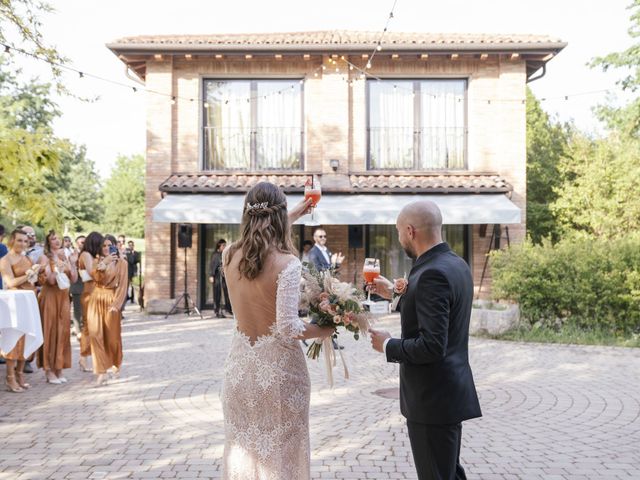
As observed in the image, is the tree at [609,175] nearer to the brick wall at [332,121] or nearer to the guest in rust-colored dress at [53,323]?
the brick wall at [332,121]

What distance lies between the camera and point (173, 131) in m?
17.2

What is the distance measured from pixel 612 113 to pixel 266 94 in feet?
40.6

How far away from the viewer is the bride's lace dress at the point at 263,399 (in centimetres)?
337

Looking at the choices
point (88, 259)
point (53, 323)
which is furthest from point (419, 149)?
point (53, 323)

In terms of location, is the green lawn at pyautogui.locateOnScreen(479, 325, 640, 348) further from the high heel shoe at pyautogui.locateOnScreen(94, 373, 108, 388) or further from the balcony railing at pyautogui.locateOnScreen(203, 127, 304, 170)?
the balcony railing at pyautogui.locateOnScreen(203, 127, 304, 170)

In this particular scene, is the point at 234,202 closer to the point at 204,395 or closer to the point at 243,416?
the point at 204,395

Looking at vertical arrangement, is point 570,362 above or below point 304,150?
below

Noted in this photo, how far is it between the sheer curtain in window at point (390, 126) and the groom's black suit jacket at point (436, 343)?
47.6 ft

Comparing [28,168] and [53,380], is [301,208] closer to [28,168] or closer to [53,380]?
[28,168]

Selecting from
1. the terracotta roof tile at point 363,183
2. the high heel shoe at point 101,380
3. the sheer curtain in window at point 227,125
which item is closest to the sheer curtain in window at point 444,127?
the terracotta roof tile at point 363,183

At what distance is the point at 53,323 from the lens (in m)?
8.45

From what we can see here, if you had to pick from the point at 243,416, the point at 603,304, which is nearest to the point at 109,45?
the point at 603,304

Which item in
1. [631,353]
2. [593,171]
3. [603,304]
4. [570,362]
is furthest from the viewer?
[593,171]

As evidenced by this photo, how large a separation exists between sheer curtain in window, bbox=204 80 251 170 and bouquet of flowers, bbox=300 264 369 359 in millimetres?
14445
